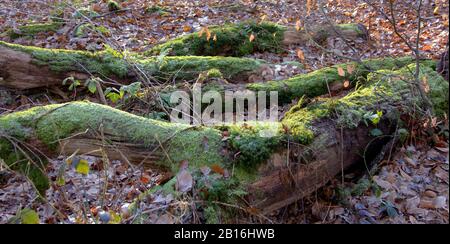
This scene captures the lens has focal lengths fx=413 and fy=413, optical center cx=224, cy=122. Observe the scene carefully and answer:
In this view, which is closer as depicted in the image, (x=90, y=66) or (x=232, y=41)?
(x=90, y=66)

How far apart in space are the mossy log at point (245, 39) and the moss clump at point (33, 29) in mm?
2194

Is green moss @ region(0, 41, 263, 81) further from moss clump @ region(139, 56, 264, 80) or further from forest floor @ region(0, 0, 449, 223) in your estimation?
forest floor @ region(0, 0, 449, 223)

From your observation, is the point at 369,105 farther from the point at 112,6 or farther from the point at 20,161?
the point at 112,6

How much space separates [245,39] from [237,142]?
154 inches

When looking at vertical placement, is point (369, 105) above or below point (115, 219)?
above

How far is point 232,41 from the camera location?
6.77 m

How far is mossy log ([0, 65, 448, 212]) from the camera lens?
3180 mm

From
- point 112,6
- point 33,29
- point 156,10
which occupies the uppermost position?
point 112,6

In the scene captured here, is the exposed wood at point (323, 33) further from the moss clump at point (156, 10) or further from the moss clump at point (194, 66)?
the moss clump at point (156, 10)

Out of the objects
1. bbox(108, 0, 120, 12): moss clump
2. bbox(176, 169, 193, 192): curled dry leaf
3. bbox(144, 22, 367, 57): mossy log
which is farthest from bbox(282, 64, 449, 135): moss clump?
bbox(108, 0, 120, 12): moss clump

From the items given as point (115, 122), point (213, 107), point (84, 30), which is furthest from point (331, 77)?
point (84, 30)

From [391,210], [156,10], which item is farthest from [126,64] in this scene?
[391,210]

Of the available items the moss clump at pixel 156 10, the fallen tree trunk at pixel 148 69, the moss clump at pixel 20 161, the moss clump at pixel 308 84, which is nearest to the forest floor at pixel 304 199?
the moss clump at pixel 20 161
